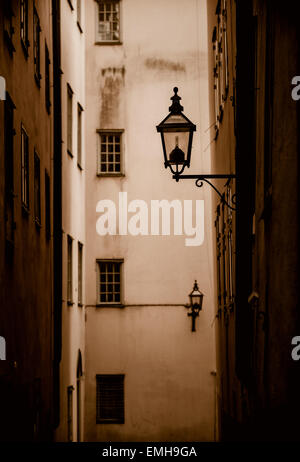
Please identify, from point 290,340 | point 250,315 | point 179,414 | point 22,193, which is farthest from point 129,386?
point 290,340

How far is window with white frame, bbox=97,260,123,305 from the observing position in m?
29.9

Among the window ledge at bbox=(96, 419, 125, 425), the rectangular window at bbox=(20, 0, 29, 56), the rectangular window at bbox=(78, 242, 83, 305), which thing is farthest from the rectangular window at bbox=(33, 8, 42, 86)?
the window ledge at bbox=(96, 419, 125, 425)

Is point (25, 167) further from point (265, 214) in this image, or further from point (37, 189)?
point (265, 214)

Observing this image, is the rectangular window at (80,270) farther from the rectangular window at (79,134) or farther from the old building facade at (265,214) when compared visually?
the old building facade at (265,214)

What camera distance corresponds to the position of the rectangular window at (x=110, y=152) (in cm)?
3033

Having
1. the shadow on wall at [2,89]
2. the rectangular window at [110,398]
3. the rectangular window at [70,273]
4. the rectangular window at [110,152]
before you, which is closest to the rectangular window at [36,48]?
the shadow on wall at [2,89]

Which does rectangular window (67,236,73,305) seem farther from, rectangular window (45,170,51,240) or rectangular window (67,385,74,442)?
rectangular window (45,170,51,240)

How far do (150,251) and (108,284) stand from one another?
161 cm

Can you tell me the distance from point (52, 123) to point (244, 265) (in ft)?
29.7

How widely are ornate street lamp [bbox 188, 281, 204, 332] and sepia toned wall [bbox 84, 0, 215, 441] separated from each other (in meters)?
0.21

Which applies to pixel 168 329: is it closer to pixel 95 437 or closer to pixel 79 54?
pixel 95 437

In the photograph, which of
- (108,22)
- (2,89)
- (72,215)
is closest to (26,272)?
(2,89)

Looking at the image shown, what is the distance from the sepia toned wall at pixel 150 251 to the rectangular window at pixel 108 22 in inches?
9.3

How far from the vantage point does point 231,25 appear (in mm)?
15492
